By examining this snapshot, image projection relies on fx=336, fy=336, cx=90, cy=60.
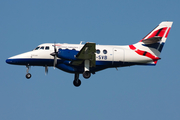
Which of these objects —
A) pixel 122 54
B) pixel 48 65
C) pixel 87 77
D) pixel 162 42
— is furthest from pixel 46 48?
pixel 162 42

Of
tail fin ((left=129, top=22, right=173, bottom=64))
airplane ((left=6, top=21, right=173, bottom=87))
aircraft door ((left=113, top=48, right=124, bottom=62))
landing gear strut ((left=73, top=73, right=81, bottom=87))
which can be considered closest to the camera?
airplane ((left=6, top=21, right=173, bottom=87))

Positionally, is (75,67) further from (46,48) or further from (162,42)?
(162,42)

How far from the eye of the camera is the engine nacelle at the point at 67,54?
87.5 feet

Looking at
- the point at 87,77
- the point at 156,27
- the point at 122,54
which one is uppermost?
the point at 156,27

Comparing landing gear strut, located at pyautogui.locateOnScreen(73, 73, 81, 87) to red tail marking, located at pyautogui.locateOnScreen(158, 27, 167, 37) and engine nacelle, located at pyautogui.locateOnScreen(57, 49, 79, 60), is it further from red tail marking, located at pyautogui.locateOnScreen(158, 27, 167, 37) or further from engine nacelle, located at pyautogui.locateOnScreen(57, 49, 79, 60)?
red tail marking, located at pyautogui.locateOnScreen(158, 27, 167, 37)

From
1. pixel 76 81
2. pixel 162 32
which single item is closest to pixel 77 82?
pixel 76 81

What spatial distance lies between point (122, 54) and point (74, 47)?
4155 mm

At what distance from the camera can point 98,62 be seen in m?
28.5

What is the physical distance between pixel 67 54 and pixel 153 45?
8.01 meters

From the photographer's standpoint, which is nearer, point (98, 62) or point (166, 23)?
point (98, 62)

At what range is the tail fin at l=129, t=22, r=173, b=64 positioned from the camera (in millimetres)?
29470

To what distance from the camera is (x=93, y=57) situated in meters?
27.2

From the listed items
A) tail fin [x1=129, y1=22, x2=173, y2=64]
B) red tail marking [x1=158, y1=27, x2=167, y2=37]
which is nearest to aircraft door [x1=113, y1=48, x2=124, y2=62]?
tail fin [x1=129, y1=22, x2=173, y2=64]

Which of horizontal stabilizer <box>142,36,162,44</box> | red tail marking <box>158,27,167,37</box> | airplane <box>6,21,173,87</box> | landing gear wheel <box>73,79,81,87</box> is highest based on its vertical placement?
red tail marking <box>158,27,167,37</box>
